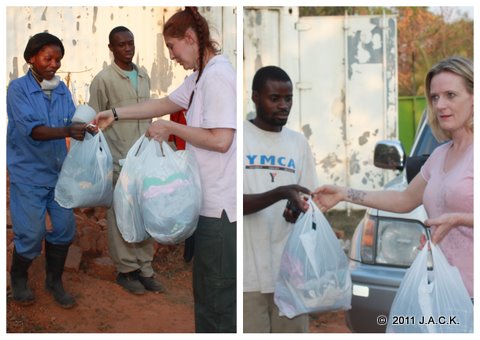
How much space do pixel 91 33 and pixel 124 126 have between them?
1.71ft

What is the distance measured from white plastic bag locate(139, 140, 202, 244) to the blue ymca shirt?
0.59 m

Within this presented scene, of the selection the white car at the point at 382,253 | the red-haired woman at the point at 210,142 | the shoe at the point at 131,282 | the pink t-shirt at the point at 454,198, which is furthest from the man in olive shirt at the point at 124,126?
the pink t-shirt at the point at 454,198

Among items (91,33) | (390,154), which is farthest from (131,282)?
(390,154)

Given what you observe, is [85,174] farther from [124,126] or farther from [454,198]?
[454,198]

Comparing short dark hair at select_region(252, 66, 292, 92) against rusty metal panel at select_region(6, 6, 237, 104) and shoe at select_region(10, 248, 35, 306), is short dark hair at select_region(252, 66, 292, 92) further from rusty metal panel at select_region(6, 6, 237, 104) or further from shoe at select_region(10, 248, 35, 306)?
shoe at select_region(10, 248, 35, 306)

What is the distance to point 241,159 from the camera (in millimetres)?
3525

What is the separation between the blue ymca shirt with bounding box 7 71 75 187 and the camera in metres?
3.73

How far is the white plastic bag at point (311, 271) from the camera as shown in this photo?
348cm

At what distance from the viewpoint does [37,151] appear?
3.78 meters

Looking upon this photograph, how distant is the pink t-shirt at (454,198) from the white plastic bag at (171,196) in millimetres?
1079

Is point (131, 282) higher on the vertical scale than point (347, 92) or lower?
lower

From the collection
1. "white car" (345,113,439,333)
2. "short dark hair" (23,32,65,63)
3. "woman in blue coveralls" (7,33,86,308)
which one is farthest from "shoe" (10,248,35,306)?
"white car" (345,113,439,333)
